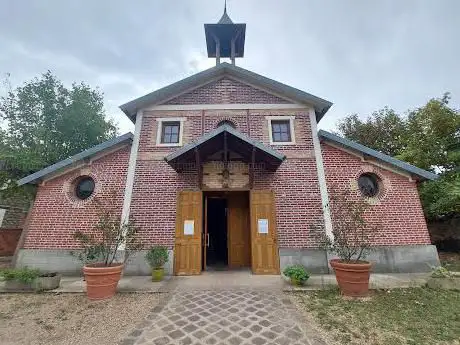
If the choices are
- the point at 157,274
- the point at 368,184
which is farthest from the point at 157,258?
the point at 368,184

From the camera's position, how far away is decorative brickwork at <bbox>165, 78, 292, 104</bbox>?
9.73 m

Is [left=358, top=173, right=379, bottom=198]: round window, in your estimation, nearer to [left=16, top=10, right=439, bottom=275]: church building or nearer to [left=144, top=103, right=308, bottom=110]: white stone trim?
[left=16, top=10, right=439, bottom=275]: church building

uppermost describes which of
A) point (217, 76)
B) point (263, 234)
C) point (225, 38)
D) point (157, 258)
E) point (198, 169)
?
point (225, 38)

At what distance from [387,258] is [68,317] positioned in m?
8.66

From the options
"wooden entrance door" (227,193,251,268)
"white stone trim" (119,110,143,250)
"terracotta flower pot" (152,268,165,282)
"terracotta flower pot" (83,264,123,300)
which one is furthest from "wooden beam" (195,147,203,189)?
"terracotta flower pot" (83,264,123,300)

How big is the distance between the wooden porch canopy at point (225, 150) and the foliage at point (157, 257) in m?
2.74

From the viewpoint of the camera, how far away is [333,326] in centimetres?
412

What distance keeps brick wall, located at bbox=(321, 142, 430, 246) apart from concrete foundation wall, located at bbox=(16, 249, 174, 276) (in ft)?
20.8

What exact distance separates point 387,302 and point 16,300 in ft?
26.9

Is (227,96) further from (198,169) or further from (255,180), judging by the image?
(255,180)

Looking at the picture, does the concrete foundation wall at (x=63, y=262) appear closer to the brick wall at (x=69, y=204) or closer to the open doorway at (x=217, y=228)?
the brick wall at (x=69, y=204)

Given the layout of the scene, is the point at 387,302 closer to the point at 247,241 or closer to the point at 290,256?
the point at 290,256

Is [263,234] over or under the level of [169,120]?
under

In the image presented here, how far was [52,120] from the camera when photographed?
1534 cm
